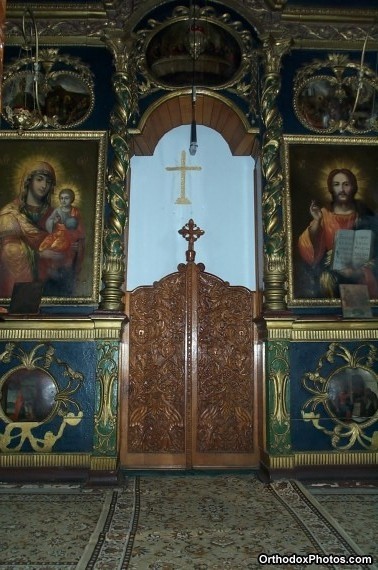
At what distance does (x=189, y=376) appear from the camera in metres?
5.44

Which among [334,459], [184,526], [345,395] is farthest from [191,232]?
[184,526]

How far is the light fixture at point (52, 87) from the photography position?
5520mm

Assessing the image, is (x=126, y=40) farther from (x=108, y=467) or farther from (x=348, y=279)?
(x=108, y=467)

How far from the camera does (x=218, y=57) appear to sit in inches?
225

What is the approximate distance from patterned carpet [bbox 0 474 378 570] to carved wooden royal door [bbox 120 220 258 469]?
2.10 ft

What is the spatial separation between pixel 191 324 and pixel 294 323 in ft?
3.70

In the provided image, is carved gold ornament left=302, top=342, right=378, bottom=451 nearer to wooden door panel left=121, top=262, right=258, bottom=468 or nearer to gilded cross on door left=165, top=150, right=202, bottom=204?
wooden door panel left=121, top=262, right=258, bottom=468

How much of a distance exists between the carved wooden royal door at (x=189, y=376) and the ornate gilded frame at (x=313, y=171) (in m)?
0.88

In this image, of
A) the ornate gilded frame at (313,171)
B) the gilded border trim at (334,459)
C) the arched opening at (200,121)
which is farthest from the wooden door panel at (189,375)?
the arched opening at (200,121)

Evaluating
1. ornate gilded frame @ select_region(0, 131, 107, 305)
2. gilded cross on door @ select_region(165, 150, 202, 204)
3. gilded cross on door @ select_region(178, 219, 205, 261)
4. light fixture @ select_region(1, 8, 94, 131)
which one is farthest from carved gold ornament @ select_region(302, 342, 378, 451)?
light fixture @ select_region(1, 8, 94, 131)

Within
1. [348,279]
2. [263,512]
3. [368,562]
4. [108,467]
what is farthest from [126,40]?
[368,562]

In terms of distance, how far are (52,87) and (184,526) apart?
15.1ft

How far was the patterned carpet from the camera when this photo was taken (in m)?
2.94

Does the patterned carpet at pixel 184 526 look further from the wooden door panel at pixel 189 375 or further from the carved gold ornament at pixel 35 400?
the wooden door panel at pixel 189 375
